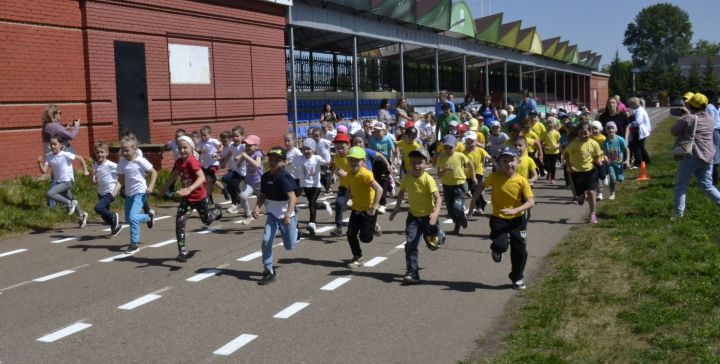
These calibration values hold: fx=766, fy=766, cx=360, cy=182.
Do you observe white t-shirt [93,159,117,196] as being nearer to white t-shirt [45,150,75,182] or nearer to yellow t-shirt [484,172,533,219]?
white t-shirt [45,150,75,182]

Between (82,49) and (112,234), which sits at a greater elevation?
(82,49)

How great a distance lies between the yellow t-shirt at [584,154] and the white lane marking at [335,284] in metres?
5.20

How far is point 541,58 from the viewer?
55750mm

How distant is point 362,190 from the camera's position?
9.17 meters

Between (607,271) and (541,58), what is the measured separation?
49.5m

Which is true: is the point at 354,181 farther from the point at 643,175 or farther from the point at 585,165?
the point at 643,175

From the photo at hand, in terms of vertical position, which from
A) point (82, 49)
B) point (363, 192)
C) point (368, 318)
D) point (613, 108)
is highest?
point (82, 49)

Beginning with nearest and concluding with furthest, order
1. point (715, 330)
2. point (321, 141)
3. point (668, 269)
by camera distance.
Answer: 1. point (715, 330)
2. point (668, 269)
3. point (321, 141)

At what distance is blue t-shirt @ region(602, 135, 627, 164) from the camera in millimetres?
14273

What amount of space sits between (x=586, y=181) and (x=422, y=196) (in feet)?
14.7

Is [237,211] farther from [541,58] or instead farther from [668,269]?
[541,58]

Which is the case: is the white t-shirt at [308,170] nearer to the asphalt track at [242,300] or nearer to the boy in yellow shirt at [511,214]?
the asphalt track at [242,300]

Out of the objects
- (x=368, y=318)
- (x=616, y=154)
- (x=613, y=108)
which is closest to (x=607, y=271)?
(x=368, y=318)

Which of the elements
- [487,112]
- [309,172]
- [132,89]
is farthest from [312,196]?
[487,112]
